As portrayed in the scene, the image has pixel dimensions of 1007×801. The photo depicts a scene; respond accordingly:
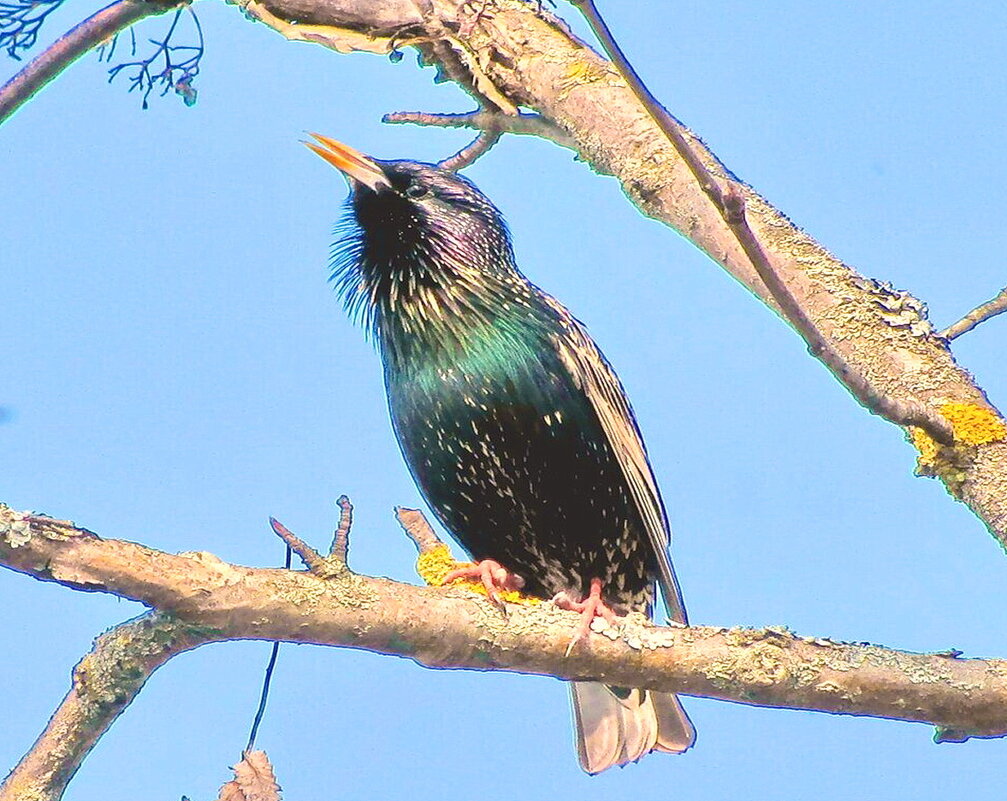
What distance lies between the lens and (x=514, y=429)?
383cm

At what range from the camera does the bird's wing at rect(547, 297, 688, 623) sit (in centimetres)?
395

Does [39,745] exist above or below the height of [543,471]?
below

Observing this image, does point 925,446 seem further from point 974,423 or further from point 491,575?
point 491,575

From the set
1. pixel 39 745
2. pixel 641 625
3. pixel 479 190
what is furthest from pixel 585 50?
pixel 39 745

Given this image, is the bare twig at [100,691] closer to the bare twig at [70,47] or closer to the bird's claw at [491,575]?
the bare twig at [70,47]

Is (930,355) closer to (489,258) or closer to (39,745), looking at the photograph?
(489,258)

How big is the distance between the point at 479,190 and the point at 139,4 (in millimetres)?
1522

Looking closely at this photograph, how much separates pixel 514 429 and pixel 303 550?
1471 mm

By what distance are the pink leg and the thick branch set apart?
107 cm

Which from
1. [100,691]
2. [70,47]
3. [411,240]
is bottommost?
[100,691]

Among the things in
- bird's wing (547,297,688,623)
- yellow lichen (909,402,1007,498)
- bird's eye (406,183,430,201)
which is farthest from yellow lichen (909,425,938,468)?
bird's eye (406,183,430,201)

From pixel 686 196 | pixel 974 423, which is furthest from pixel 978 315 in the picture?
pixel 686 196

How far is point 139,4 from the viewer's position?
3258 mm

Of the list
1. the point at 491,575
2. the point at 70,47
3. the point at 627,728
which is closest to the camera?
the point at 70,47
